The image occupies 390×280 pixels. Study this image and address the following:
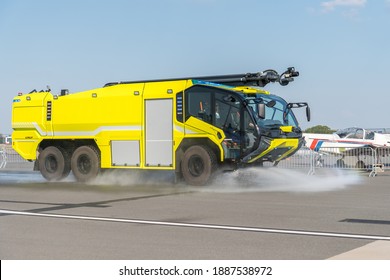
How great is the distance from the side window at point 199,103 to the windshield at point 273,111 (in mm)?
1126

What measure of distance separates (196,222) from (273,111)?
8.17m

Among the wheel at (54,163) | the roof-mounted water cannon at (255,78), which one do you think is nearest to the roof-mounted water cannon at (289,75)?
the roof-mounted water cannon at (255,78)

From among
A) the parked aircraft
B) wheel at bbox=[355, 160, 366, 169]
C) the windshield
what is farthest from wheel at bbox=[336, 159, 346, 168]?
the windshield

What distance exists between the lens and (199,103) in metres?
17.0

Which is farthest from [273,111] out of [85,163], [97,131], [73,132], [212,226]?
[212,226]

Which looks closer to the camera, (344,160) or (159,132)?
(159,132)

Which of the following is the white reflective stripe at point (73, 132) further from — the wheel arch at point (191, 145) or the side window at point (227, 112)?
the side window at point (227, 112)

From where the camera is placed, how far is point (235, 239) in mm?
8141

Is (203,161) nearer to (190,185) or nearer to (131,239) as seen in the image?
(190,185)

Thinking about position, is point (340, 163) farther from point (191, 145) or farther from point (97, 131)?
point (97, 131)

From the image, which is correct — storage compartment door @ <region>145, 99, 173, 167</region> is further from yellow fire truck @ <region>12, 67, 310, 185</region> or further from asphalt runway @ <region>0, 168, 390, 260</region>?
asphalt runway @ <region>0, 168, 390, 260</region>

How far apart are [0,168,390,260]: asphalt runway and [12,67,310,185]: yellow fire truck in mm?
957

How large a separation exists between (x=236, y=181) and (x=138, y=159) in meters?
3.04
